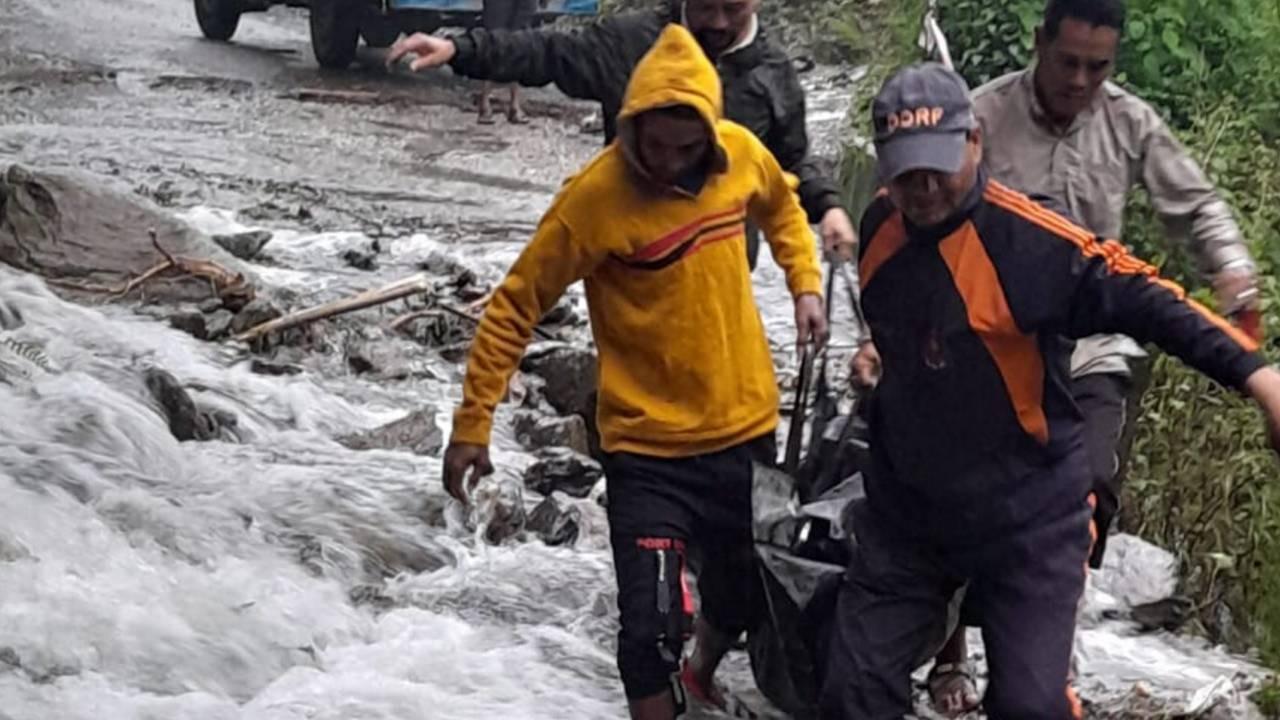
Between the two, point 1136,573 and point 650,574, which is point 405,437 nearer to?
point 1136,573

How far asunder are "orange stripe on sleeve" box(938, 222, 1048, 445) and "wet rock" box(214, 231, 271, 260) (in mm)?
7431

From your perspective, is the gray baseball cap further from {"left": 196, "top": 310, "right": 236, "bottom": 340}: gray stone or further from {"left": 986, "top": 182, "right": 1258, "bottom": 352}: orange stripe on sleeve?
{"left": 196, "top": 310, "right": 236, "bottom": 340}: gray stone

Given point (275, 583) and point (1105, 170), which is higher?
point (1105, 170)

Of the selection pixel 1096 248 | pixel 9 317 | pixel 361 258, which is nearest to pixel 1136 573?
pixel 1096 248

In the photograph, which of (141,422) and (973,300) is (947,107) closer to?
(973,300)

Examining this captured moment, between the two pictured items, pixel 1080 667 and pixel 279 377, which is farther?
pixel 279 377

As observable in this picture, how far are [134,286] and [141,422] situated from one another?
6.83ft

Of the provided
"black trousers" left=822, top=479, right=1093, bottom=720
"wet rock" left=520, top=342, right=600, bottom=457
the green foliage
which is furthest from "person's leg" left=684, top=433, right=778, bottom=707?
"wet rock" left=520, top=342, right=600, bottom=457

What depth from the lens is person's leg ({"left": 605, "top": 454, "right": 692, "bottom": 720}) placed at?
4602 millimetres

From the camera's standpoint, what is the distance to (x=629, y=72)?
555 centimetres

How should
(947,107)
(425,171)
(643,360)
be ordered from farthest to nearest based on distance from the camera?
(425,171)
(643,360)
(947,107)

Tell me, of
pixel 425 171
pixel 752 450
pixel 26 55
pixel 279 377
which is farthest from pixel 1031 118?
pixel 26 55

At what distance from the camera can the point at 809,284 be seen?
492 centimetres

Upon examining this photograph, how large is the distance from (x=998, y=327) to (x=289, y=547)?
3746mm
